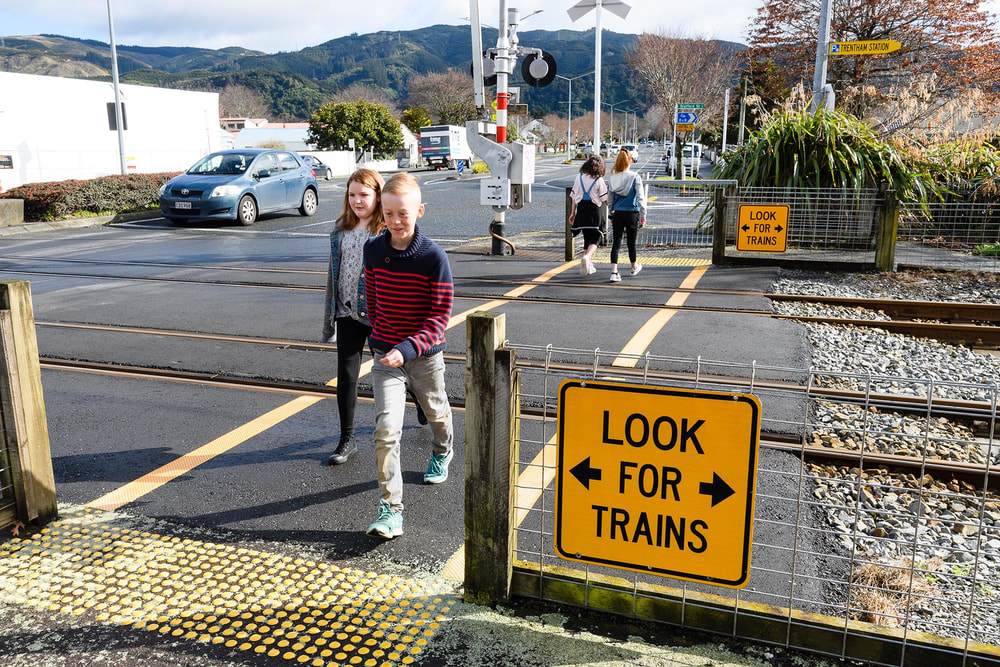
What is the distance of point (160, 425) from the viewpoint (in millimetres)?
5340

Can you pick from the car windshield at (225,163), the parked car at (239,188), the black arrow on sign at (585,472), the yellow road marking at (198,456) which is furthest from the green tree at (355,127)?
the black arrow on sign at (585,472)

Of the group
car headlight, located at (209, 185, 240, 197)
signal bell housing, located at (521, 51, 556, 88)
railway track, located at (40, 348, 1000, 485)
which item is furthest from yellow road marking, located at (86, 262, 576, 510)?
car headlight, located at (209, 185, 240, 197)

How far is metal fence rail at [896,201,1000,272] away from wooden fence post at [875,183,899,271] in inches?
12.4

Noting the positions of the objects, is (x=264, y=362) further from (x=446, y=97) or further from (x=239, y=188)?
(x=446, y=97)

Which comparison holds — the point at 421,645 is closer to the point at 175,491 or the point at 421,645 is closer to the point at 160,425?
the point at 175,491

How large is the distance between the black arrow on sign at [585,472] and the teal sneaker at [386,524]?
3.94ft

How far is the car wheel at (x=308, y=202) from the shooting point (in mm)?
20500

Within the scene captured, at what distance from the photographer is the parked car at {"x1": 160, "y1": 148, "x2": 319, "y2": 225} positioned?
17938 millimetres

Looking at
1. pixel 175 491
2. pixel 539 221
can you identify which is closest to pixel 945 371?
pixel 175 491

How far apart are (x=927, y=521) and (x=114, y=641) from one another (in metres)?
3.77

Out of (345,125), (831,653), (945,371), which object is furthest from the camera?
(345,125)

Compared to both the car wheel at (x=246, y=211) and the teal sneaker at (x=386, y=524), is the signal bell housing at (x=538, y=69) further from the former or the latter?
the teal sneaker at (x=386, y=524)

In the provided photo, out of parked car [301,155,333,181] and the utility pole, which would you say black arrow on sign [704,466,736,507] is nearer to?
the utility pole

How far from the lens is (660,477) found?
8.94 ft
